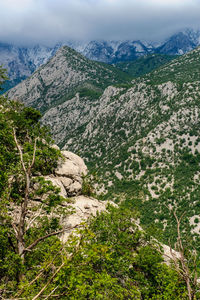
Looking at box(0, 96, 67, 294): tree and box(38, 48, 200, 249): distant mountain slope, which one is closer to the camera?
box(0, 96, 67, 294): tree

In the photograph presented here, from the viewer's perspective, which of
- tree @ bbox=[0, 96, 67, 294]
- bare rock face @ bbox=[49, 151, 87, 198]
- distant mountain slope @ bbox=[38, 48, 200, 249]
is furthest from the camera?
distant mountain slope @ bbox=[38, 48, 200, 249]

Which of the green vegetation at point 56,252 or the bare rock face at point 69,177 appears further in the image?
the bare rock face at point 69,177

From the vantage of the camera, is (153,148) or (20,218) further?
(153,148)

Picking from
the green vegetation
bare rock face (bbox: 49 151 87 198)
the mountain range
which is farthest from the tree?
the mountain range

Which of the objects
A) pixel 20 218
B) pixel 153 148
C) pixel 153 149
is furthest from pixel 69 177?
pixel 153 148

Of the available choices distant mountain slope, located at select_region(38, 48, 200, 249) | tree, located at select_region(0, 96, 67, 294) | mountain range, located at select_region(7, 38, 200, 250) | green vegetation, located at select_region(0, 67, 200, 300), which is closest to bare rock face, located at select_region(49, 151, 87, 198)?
green vegetation, located at select_region(0, 67, 200, 300)

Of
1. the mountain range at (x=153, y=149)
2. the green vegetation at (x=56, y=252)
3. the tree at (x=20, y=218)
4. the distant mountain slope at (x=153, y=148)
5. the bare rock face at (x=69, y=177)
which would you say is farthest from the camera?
the distant mountain slope at (x=153, y=148)

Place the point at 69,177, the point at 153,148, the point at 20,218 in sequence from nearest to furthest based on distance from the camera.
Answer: the point at 20,218 → the point at 69,177 → the point at 153,148

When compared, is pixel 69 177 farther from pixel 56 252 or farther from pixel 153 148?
pixel 153 148

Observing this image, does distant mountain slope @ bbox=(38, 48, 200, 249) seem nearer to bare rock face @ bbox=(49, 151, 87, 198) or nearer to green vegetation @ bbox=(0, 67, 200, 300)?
bare rock face @ bbox=(49, 151, 87, 198)

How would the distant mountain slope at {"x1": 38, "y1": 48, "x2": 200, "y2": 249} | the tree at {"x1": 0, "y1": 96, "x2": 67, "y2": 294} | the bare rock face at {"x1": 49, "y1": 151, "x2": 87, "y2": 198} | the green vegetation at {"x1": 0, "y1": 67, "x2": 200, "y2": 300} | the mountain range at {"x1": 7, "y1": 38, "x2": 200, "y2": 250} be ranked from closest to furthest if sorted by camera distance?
the green vegetation at {"x1": 0, "y1": 67, "x2": 200, "y2": 300} < the tree at {"x1": 0, "y1": 96, "x2": 67, "y2": 294} < the bare rock face at {"x1": 49, "y1": 151, "x2": 87, "y2": 198} < the mountain range at {"x1": 7, "y1": 38, "x2": 200, "y2": 250} < the distant mountain slope at {"x1": 38, "y1": 48, "x2": 200, "y2": 249}

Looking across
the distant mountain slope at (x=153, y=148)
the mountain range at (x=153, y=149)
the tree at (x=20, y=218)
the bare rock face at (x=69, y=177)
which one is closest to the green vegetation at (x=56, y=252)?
the tree at (x=20, y=218)

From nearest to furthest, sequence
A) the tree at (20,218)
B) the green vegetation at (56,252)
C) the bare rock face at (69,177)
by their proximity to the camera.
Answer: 1. the green vegetation at (56,252)
2. the tree at (20,218)
3. the bare rock face at (69,177)

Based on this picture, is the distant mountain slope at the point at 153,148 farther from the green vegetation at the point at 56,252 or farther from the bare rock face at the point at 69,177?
the green vegetation at the point at 56,252
